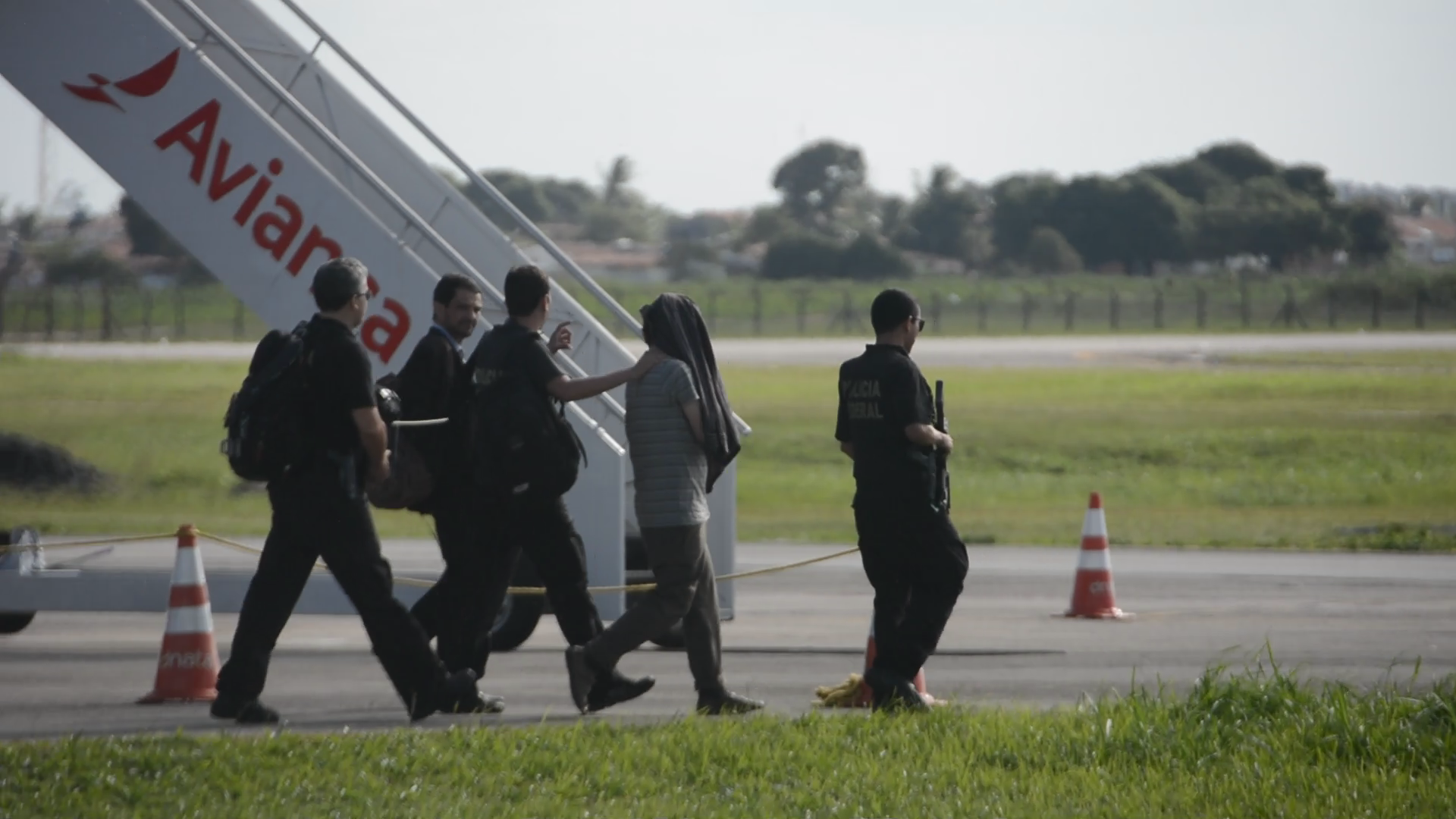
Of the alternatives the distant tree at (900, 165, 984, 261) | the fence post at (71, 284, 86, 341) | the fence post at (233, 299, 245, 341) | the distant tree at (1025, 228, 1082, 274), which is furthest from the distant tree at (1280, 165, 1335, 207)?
the fence post at (71, 284, 86, 341)

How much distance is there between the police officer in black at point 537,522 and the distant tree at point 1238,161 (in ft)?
321

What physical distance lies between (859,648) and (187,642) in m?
3.67

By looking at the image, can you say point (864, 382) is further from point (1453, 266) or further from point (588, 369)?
point (1453, 266)

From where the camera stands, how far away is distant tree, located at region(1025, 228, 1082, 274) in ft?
314

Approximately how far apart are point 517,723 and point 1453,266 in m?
77.0

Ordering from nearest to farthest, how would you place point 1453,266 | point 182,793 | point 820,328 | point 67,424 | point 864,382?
point 182,793 < point 864,382 < point 67,424 < point 820,328 < point 1453,266

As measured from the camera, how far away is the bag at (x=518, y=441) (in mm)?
7613

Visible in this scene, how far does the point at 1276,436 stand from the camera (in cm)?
2759

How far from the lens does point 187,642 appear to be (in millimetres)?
8195

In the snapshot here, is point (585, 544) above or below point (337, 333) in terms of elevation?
below

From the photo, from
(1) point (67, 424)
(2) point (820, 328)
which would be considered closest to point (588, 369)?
(1) point (67, 424)

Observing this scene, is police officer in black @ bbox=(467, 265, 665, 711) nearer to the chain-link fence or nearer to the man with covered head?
the man with covered head

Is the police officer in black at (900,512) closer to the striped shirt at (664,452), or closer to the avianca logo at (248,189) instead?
the striped shirt at (664,452)

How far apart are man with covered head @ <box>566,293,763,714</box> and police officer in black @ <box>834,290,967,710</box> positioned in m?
0.57
